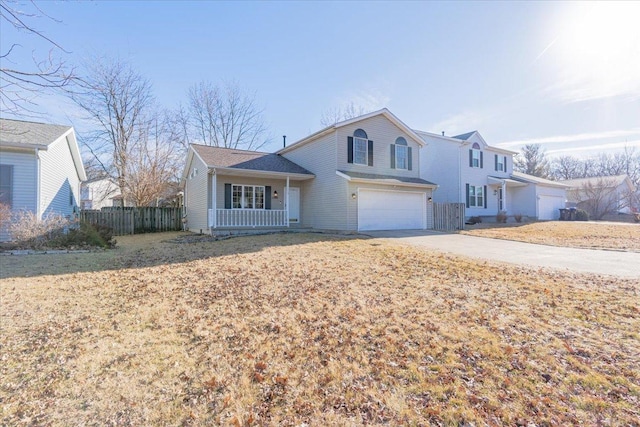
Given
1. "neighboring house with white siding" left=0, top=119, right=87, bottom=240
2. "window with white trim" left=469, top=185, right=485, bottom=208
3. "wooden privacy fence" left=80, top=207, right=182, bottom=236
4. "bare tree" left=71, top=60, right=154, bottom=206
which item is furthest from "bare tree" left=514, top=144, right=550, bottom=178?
"neighboring house with white siding" left=0, top=119, right=87, bottom=240

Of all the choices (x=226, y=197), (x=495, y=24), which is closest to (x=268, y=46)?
(x=226, y=197)

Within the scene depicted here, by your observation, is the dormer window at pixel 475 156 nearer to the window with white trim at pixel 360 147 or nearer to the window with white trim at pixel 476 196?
the window with white trim at pixel 476 196

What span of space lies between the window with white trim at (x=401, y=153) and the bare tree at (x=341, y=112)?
15426 mm

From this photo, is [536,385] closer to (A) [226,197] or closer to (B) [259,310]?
(B) [259,310]

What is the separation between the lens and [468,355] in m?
3.37

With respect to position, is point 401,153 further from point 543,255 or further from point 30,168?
point 30,168

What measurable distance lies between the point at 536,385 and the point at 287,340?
259 centimetres

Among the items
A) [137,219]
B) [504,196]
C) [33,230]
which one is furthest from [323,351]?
[504,196]

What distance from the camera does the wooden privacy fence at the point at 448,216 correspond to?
1750 cm

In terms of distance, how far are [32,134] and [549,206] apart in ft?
114

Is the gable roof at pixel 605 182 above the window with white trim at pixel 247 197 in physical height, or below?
above

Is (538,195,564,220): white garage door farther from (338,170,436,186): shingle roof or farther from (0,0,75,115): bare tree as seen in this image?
(0,0,75,115): bare tree

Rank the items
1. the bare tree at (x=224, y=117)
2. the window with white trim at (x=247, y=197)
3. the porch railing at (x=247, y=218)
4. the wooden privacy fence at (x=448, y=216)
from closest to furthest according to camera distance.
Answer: the porch railing at (x=247, y=218), the window with white trim at (x=247, y=197), the wooden privacy fence at (x=448, y=216), the bare tree at (x=224, y=117)

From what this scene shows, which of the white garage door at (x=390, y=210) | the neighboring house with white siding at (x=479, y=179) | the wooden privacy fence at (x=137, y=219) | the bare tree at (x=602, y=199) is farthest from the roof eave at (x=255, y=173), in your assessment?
the bare tree at (x=602, y=199)
